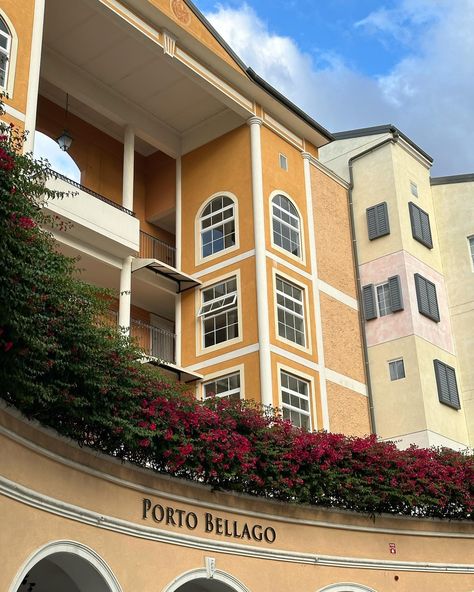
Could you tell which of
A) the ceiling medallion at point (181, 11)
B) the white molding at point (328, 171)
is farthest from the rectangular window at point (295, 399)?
the ceiling medallion at point (181, 11)

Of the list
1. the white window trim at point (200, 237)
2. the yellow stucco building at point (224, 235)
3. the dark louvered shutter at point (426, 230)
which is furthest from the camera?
the dark louvered shutter at point (426, 230)

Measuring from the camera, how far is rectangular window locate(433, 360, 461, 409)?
25594 millimetres

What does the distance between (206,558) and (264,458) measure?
2.26 m

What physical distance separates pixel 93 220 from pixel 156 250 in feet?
16.1

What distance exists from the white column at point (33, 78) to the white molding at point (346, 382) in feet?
37.1

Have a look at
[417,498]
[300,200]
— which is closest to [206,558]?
[417,498]

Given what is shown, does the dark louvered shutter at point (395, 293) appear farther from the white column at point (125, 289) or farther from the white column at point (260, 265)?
the white column at point (125, 289)

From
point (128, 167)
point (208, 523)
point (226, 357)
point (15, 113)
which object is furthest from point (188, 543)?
point (128, 167)

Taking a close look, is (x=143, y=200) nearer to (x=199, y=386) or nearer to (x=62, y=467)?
(x=199, y=386)

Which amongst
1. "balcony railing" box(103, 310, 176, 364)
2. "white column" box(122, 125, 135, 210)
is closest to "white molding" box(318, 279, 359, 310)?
"balcony railing" box(103, 310, 176, 364)

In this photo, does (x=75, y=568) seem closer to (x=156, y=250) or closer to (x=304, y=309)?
(x=304, y=309)

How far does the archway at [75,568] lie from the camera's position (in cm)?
1152

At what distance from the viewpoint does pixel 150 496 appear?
43.8ft

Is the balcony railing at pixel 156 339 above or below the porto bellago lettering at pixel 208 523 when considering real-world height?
above
